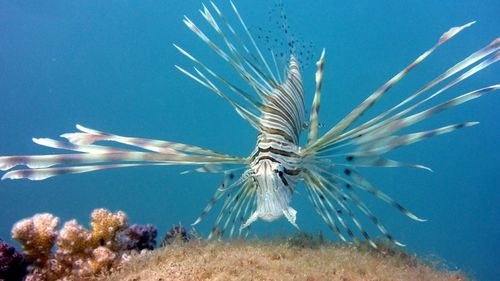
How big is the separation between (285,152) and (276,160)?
0.11m

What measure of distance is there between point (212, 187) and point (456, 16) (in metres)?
36.4

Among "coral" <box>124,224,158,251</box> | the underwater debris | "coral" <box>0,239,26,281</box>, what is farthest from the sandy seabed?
"coral" <box>124,224,158,251</box>

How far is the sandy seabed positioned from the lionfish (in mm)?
298

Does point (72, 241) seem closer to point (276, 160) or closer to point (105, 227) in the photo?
point (105, 227)

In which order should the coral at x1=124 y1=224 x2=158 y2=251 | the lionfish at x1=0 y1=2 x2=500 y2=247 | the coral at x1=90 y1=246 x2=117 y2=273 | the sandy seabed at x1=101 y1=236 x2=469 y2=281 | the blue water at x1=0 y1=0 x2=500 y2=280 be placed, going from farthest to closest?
the blue water at x1=0 y1=0 x2=500 y2=280 → the coral at x1=124 y1=224 x2=158 y2=251 → the coral at x1=90 y1=246 x2=117 y2=273 → the sandy seabed at x1=101 y1=236 x2=469 y2=281 → the lionfish at x1=0 y1=2 x2=500 y2=247

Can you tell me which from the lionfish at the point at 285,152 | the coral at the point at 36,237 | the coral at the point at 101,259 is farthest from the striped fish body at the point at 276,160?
the coral at the point at 36,237

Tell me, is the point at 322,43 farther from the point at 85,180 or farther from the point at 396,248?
the point at 396,248

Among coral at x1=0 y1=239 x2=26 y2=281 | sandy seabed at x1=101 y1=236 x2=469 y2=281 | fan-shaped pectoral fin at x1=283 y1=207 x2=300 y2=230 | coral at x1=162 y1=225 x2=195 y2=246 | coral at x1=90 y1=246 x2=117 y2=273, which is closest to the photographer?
fan-shaped pectoral fin at x1=283 y1=207 x2=300 y2=230

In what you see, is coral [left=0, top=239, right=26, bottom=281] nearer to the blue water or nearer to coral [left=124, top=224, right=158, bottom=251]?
coral [left=124, top=224, right=158, bottom=251]

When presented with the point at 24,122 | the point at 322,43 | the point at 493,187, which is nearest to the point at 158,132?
the point at 24,122

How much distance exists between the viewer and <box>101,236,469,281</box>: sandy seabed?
2.87m

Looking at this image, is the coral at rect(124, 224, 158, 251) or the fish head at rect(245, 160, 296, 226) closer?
the fish head at rect(245, 160, 296, 226)

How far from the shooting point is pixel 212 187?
142 feet

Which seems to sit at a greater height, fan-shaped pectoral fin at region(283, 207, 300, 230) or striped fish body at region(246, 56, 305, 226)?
striped fish body at region(246, 56, 305, 226)
